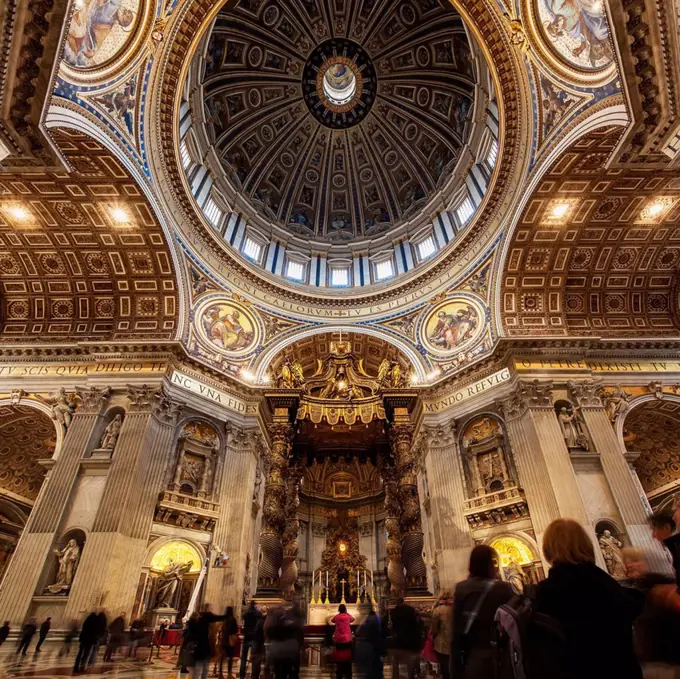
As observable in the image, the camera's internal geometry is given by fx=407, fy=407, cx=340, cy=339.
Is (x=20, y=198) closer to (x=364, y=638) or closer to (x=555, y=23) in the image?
(x=364, y=638)

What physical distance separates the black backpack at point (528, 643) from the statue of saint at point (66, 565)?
13.9m

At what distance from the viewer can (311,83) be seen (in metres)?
28.0

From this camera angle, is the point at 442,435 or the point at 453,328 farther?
the point at 453,328

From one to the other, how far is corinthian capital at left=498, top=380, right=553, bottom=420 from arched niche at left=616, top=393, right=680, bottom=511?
9.74ft

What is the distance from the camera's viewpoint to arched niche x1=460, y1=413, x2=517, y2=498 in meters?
15.0

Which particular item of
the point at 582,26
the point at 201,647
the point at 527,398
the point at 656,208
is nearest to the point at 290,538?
the point at 527,398

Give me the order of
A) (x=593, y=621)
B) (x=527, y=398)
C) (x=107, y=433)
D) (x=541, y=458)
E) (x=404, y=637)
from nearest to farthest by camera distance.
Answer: (x=593, y=621)
(x=404, y=637)
(x=541, y=458)
(x=107, y=433)
(x=527, y=398)

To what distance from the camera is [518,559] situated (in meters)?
13.5

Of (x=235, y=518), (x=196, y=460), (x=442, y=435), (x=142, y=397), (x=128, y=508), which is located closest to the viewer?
(x=128, y=508)

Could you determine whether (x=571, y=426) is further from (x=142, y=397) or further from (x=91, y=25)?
(x=91, y=25)

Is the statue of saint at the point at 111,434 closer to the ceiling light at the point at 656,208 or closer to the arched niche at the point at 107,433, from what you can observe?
the arched niche at the point at 107,433

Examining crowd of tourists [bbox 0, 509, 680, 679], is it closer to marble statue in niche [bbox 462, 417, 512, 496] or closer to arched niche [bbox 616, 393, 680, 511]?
marble statue in niche [bbox 462, 417, 512, 496]

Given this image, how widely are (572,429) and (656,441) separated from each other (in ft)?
16.1

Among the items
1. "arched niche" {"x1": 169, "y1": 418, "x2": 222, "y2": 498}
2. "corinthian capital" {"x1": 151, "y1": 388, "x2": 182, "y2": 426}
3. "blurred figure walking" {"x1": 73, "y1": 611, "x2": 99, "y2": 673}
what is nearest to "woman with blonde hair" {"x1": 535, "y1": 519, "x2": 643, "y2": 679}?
"blurred figure walking" {"x1": 73, "y1": 611, "x2": 99, "y2": 673}
